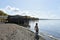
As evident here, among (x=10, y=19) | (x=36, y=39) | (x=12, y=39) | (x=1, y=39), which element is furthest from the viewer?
(x=10, y=19)

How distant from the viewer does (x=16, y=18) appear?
41812 mm

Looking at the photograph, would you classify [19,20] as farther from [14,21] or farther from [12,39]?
[12,39]

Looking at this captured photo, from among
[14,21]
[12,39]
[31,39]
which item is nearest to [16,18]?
[14,21]

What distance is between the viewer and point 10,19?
1614 inches

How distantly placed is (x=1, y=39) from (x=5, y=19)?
26451mm

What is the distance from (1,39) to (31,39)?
19.4 ft

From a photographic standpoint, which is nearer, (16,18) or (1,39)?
(1,39)

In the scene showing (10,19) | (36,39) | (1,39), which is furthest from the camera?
(10,19)

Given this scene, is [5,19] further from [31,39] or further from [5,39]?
[5,39]

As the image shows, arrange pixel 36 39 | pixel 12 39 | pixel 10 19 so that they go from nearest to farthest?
pixel 12 39 → pixel 36 39 → pixel 10 19

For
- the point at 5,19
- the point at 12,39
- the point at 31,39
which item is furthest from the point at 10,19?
the point at 12,39

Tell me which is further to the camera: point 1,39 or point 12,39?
point 12,39

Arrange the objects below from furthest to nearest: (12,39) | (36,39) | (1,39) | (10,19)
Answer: (10,19) < (36,39) < (12,39) < (1,39)

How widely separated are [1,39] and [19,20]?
2753 centimetres
